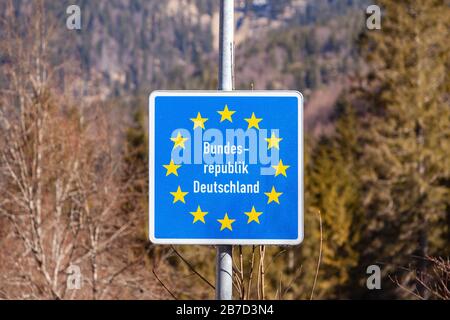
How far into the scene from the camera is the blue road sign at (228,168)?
12.5ft

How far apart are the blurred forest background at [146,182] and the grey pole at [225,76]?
280mm

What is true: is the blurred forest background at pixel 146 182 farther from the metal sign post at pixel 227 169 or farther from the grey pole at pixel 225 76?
the metal sign post at pixel 227 169

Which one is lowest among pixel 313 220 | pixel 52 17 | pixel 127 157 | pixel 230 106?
pixel 313 220

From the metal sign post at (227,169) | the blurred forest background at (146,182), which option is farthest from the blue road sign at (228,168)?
the blurred forest background at (146,182)

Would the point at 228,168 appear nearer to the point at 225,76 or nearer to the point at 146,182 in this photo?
the point at 225,76

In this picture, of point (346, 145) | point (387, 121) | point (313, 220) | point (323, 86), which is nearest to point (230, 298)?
point (387, 121)

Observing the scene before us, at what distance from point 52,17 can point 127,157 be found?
4213mm

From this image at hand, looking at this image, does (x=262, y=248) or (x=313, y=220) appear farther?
(x=313, y=220)

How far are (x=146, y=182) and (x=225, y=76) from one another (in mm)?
18948

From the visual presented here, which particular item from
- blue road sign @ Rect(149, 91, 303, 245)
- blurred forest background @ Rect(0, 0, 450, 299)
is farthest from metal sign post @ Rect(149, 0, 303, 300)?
blurred forest background @ Rect(0, 0, 450, 299)

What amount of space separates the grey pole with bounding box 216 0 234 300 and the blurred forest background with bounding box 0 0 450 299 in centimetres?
28

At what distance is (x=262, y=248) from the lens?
14.0 feet
